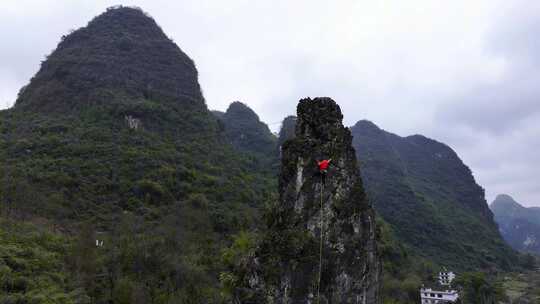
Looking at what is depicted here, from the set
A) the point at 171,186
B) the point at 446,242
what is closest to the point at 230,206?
the point at 171,186

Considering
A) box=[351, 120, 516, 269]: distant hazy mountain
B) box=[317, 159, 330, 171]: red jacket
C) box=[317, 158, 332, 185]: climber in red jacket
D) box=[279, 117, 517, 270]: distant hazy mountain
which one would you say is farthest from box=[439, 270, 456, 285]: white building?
box=[317, 159, 330, 171]: red jacket

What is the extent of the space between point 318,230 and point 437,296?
1125 inches

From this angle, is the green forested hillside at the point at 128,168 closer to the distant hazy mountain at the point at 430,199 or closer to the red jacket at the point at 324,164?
the red jacket at the point at 324,164

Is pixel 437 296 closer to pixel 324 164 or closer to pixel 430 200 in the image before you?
pixel 324 164

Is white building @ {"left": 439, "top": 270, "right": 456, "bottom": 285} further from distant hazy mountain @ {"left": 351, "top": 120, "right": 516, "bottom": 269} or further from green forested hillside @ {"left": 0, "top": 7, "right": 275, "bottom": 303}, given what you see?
green forested hillside @ {"left": 0, "top": 7, "right": 275, "bottom": 303}

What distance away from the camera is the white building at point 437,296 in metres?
38.4

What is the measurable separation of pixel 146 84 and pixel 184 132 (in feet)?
29.2

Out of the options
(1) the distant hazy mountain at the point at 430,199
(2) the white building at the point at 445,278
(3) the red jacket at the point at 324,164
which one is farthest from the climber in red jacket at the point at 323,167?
(2) the white building at the point at 445,278

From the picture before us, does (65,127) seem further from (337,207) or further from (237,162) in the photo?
(337,207)

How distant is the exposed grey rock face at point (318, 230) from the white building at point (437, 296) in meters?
24.2

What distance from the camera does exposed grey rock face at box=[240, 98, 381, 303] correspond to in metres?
15.5

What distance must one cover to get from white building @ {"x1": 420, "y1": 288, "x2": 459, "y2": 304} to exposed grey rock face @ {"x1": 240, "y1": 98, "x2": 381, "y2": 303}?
24207mm

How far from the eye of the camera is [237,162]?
45969 millimetres

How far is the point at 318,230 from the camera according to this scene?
16125 mm
